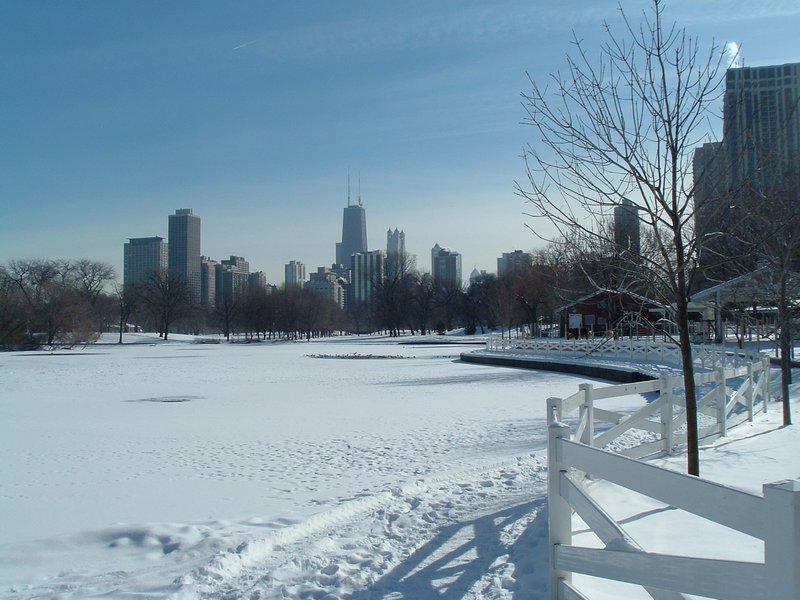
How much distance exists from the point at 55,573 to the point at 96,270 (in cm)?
12118

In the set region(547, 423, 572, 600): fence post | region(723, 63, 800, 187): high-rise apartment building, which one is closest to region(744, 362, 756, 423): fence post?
region(723, 63, 800, 187): high-rise apartment building

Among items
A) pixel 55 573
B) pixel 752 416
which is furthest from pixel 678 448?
pixel 55 573

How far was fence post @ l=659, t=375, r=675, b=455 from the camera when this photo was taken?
9.66 metres

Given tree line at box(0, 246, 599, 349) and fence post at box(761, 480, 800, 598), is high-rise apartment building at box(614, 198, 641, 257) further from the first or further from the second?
tree line at box(0, 246, 599, 349)

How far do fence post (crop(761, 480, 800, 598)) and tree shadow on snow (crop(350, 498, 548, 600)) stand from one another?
258 cm

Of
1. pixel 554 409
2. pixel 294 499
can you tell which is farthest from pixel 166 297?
pixel 554 409

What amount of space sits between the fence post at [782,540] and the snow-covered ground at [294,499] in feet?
7.70

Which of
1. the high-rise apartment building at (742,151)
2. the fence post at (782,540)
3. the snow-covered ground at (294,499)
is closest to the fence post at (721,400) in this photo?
the snow-covered ground at (294,499)

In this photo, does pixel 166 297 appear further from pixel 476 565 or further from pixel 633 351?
pixel 476 565

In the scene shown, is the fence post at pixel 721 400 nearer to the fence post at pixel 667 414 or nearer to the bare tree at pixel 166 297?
the fence post at pixel 667 414

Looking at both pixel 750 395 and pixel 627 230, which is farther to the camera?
pixel 750 395

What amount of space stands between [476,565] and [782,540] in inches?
141

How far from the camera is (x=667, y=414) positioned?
9.77m

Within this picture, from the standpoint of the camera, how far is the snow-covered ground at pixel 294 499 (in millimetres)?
5805
